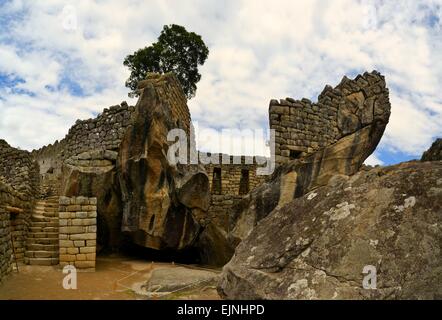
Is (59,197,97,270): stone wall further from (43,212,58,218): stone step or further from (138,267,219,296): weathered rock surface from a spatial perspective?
(43,212,58,218): stone step

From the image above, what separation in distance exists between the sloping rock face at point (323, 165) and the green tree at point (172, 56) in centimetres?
1158

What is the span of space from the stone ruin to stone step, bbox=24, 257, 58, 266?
1.0 inches

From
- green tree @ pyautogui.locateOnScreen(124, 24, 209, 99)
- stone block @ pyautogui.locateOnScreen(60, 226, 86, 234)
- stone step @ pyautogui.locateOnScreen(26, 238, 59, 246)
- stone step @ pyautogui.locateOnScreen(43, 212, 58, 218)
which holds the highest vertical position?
green tree @ pyautogui.locateOnScreen(124, 24, 209, 99)

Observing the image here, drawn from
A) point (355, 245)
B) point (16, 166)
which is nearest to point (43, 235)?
point (16, 166)

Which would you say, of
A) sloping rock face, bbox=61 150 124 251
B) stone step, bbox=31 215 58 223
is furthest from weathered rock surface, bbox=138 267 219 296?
stone step, bbox=31 215 58 223

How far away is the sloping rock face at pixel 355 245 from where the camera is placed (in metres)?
2.37

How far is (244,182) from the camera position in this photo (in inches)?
760

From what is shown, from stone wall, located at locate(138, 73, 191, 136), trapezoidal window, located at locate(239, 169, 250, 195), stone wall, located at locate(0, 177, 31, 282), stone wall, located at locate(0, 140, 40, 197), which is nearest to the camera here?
stone wall, located at locate(0, 177, 31, 282)

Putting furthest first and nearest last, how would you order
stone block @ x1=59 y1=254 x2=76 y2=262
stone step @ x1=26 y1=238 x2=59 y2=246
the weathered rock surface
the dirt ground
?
stone step @ x1=26 y1=238 x2=59 y2=246, stone block @ x1=59 y1=254 x2=76 y2=262, the weathered rock surface, the dirt ground

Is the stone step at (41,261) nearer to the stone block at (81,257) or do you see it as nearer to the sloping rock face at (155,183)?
the stone block at (81,257)

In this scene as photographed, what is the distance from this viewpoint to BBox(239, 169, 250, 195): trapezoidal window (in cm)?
1917
